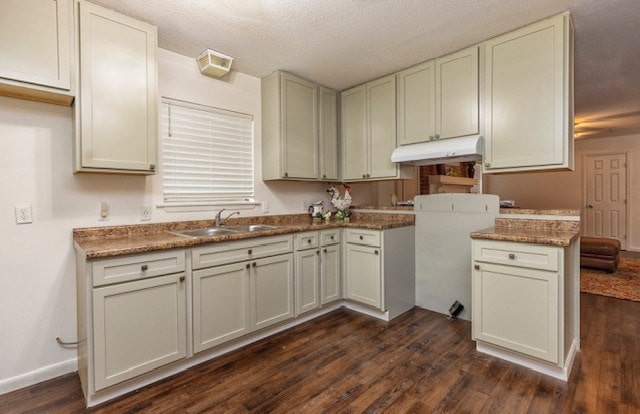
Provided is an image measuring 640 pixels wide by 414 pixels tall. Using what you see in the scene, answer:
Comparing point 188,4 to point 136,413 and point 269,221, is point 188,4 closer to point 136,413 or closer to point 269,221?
point 269,221

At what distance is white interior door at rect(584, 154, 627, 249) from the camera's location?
624 cm

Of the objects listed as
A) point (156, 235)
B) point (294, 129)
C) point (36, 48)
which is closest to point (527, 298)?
point (294, 129)

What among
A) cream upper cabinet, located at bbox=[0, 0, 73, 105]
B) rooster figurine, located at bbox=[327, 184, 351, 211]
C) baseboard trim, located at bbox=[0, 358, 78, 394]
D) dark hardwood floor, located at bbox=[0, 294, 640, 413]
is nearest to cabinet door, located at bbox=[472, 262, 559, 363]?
dark hardwood floor, located at bbox=[0, 294, 640, 413]

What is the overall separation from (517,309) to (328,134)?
2388mm

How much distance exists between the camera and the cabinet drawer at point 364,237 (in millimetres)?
2930

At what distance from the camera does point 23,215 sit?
6.56ft

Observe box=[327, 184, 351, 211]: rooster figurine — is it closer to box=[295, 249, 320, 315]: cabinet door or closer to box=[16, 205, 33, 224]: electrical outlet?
box=[295, 249, 320, 315]: cabinet door

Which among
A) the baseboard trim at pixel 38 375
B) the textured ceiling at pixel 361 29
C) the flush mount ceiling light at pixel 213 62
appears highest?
the textured ceiling at pixel 361 29

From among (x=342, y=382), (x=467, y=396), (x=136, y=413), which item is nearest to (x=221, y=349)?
(x=136, y=413)

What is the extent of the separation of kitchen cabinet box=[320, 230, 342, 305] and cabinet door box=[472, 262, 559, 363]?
127 cm

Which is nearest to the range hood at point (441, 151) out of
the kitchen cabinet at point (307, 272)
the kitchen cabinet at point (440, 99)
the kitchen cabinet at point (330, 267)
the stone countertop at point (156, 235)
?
the kitchen cabinet at point (440, 99)

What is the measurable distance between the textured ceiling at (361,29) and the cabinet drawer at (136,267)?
1579 mm

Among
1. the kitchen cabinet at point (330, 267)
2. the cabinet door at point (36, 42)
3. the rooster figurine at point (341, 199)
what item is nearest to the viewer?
the cabinet door at point (36, 42)

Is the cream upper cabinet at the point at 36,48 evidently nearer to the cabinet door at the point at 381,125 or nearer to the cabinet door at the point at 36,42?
the cabinet door at the point at 36,42
